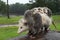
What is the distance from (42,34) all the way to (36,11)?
52 centimetres

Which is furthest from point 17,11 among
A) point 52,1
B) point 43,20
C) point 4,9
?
point 43,20

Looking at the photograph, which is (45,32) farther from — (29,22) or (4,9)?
(4,9)

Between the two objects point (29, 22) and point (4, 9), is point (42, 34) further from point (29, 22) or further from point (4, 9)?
point (4, 9)

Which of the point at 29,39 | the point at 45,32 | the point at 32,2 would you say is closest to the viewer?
the point at 29,39

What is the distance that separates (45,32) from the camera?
5.25 metres

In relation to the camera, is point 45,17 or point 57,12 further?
point 57,12

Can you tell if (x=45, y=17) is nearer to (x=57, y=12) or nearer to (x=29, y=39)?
(x=29, y=39)

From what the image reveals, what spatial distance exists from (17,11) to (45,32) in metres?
43.1

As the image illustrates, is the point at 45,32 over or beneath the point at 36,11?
beneath

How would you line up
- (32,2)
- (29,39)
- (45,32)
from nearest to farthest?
(29,39), (45,32), (32,2)

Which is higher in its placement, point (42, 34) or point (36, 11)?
point (36, 11)

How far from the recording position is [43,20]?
5266mm

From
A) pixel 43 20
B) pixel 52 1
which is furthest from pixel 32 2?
pixel 43 20

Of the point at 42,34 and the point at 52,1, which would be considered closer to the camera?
the point at 42,34
